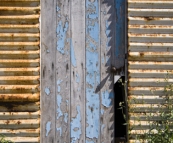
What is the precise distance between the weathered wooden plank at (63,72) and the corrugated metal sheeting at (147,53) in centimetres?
83

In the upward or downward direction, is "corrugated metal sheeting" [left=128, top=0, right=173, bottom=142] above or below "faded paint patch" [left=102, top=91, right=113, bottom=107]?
above

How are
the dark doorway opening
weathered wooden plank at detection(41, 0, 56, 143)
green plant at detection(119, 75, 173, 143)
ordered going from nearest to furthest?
green plant at detection(119, 75, 173, 143) < weathered wooden plank at detection(41, 0, 56, 143) < the dark doorway opening

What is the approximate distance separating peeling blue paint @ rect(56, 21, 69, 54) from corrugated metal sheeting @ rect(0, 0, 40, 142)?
308 millimetres

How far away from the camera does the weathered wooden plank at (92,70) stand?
550 cm

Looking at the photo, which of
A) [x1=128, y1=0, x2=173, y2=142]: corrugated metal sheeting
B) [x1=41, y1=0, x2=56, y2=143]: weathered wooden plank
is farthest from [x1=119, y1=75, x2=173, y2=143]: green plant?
[x1=41, y1=0, x2=56, y2=143]: weathered wooden plank

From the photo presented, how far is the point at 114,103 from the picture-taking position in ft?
18.2

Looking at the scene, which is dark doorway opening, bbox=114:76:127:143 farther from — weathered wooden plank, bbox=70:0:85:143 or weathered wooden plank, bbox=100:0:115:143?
weathered wooden plank, bbox=70:0:85:143

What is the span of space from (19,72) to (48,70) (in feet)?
1.35

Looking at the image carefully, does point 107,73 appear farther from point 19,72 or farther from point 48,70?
point 19,72

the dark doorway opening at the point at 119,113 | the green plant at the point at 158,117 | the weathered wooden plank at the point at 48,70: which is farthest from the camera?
the dark doorway opening at the point at 119,113

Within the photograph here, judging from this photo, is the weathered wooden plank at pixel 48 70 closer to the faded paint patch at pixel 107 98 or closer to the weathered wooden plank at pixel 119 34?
the faded paint patch at pixel 107 98

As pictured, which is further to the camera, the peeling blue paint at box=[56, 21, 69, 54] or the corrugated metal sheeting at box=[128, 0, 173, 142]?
the peeling blue paint at box=[56, 21, 69, 54]

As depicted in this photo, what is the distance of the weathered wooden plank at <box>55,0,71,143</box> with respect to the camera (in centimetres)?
550

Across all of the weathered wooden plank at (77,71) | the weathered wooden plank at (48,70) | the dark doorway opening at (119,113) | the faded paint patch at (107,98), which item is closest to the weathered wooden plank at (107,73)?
the faded paint patch at (107,98)
